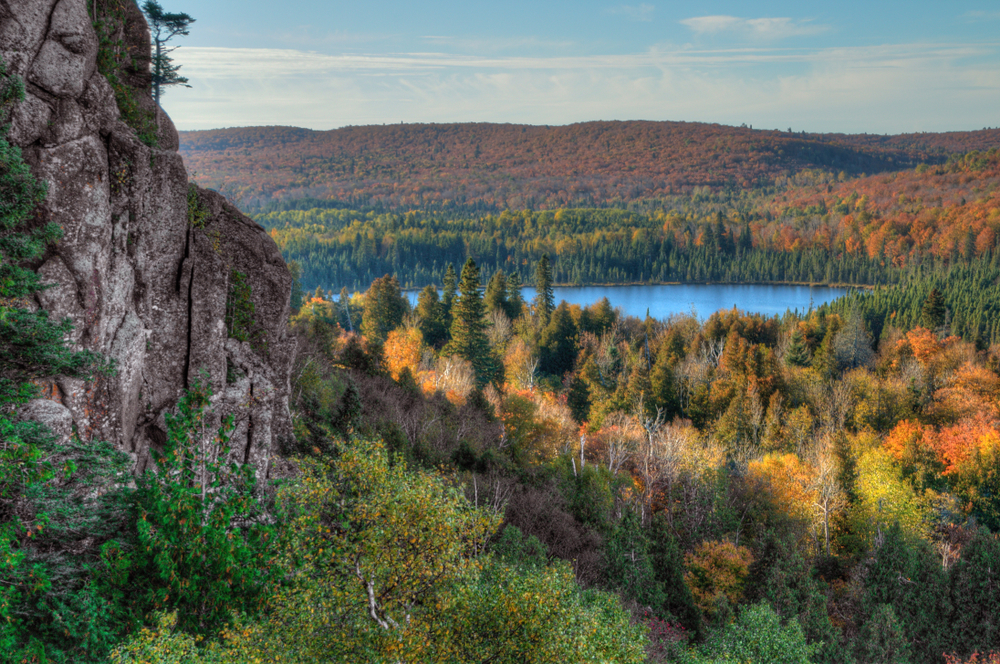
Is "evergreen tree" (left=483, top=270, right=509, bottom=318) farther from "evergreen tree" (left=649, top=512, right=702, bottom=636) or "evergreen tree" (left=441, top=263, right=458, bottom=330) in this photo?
"evergreen tree" (left=649, top=512, right=702, bottom=636)

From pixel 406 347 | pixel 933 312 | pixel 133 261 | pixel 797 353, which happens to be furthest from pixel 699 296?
pixel 133 261

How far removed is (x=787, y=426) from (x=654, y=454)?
19.3 m

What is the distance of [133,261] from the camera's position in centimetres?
1534

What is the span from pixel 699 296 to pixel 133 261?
147m

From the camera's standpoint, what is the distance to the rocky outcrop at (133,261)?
525 inches

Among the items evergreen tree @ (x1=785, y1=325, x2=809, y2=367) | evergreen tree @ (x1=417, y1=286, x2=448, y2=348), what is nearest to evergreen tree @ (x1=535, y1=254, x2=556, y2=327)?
evergreen tree @ (x1=417, y1=286, x2=448, y2=348)

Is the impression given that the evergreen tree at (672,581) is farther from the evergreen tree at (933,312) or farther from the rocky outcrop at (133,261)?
the evergreen tree at (933,312)

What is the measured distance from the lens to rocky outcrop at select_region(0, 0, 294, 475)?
525 inches

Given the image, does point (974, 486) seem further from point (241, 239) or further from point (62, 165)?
point (62, 165)

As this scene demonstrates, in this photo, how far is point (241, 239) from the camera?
61.6 ft

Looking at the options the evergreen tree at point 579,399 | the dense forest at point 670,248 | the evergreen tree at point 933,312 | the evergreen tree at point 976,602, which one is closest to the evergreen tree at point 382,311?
the evergreen tree at point 579,399

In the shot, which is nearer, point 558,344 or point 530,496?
point 530,496

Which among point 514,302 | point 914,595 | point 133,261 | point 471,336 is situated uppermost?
point 133,261

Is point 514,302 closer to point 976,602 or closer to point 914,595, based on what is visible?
point 914,595
